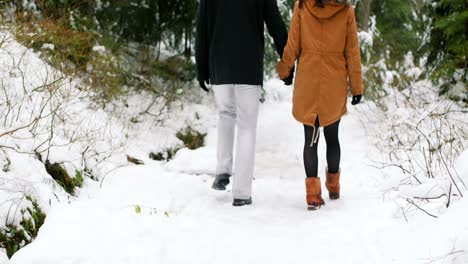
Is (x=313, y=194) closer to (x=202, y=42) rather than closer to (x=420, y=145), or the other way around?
(x=202, y=42)

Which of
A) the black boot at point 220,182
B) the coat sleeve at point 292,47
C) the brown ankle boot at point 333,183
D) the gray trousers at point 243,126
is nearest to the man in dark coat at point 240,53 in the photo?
the gray trousers at point 243,126

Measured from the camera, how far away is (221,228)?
10.6 feet

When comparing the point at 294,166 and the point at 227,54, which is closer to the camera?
the point at 227,54

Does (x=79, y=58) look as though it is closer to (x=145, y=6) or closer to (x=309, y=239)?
(x=145, y=6)

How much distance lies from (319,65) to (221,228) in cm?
144

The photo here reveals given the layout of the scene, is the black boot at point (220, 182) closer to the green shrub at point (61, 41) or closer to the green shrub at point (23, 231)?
the green shrub at point (23, 231)

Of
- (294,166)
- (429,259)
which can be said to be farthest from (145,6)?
(429,259)

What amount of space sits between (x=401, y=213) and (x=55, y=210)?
2119mm

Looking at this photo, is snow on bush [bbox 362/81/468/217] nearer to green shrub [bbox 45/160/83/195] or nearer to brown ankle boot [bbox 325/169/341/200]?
brown ankle boot [bbox 325/169/341/200]

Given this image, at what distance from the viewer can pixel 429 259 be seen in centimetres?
226

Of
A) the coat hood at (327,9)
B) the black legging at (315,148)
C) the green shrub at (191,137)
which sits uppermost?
the coat hood at (327,9)

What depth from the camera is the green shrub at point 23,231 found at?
2799mm

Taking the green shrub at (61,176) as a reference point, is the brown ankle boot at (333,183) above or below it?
below

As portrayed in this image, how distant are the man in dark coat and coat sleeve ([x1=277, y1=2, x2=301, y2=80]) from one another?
0.12m
